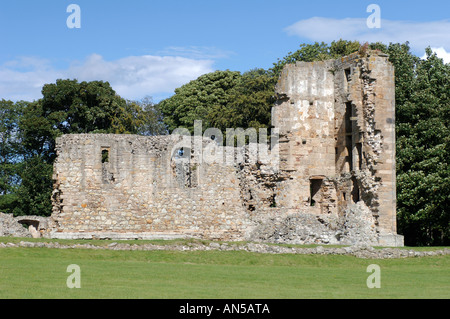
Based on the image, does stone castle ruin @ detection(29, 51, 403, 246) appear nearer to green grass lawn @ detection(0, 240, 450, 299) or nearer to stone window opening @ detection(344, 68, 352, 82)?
stone window opening @ detection(344, 68, 352, 82)

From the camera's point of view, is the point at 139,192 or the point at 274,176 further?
the point at 274,176

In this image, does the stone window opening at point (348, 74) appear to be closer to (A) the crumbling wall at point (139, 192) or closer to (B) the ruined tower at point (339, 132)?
(B) the ruined tower at point (339, 132)

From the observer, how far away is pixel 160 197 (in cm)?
3123

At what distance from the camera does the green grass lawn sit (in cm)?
1473

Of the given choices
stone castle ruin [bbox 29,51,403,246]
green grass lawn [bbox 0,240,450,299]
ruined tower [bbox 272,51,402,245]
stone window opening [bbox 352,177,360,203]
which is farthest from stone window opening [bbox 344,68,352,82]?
green grass lawn [bbox 0,240,450,299]

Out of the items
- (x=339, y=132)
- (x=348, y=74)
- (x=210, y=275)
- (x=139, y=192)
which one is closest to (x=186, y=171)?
(x=139, y=192)

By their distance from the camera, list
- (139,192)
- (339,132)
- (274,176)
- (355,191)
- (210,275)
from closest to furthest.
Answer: (210,275)
(139,192)
(355,191)
(274,176)
(339,132)

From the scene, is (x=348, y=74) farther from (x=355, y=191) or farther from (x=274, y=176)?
(x=274, y=176)

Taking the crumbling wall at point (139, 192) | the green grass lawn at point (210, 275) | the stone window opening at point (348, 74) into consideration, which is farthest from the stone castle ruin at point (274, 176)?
the green grass lawn at point (210, 275)

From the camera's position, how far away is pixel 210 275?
60.5ft

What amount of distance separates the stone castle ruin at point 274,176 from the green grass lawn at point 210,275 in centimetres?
592

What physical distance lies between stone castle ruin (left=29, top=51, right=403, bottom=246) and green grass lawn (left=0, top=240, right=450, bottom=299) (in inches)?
233

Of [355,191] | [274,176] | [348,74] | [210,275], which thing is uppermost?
[348,74]

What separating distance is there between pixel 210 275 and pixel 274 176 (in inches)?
570
